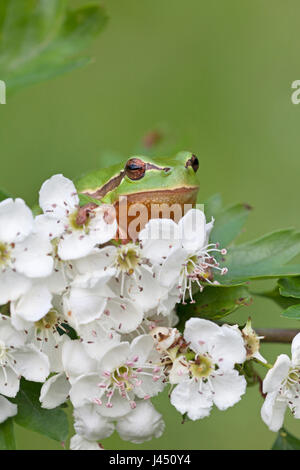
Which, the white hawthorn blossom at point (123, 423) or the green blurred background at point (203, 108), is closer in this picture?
the white hawthorn blossom at point (123, 423)

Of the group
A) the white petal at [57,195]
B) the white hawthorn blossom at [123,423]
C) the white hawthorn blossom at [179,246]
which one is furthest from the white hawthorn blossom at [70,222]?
the white hawthorn blossom at [123,423]

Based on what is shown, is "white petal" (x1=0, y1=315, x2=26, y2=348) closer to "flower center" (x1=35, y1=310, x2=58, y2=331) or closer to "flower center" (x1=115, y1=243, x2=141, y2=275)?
"flower center" (x1=35, y1=310, x2=58, y2=331)

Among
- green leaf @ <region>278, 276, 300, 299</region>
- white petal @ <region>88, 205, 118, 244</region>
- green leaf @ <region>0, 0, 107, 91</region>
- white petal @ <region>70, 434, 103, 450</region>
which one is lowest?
Result: white petal @ <region>70, 434, 103, 450</region>

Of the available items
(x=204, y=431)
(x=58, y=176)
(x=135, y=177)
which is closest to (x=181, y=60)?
(x=204, y=431)

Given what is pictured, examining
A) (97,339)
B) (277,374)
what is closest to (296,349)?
(277,374)

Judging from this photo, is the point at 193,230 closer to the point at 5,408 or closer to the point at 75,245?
the point at 75,245

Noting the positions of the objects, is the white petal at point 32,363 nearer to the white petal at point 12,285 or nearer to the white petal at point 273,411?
the white petal at point 12,285

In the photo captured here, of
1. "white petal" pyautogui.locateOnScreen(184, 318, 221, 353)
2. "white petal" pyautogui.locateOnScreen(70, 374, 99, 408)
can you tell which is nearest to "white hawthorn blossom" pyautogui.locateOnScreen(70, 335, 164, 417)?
"white petal" pyautogui.locateOnScreen(70, 374, 99, 408)
